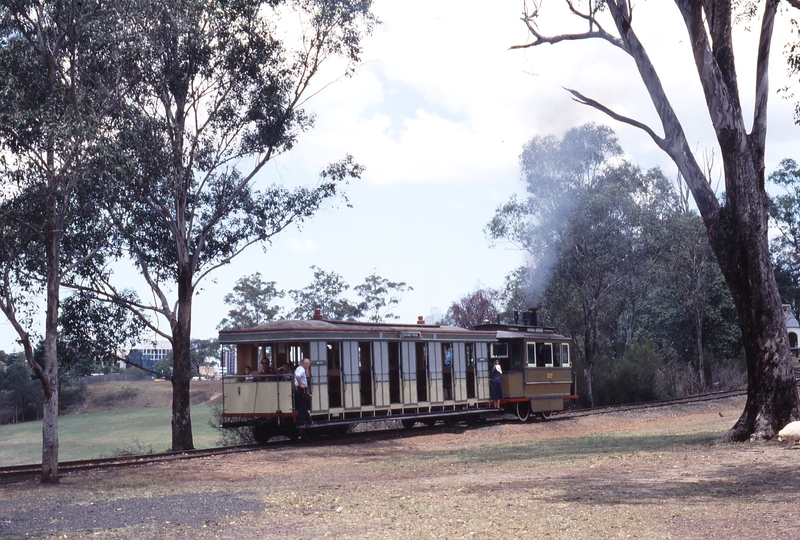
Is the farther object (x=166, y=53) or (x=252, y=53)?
(x=252, y=53)

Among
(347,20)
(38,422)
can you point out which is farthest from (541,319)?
(38,422)

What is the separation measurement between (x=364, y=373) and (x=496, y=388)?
19.0ft

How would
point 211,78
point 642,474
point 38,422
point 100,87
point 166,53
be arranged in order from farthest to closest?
1. point 38,422
2. point 211,78
3. point 166,53
4. point 100,87
5. point 642,474

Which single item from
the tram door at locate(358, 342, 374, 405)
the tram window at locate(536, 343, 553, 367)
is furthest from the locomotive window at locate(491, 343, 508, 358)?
the tram door at locate(358, 342, 374, 405)

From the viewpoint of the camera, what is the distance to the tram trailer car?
2159cm

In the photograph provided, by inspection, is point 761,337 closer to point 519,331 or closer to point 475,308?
point 519,331

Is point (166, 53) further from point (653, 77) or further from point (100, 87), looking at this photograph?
point (653, 77)

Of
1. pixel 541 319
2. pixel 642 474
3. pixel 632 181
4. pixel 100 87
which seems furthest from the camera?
pixel 632 181

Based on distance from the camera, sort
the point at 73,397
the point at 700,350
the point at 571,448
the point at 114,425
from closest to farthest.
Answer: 1. the point at 571,448
2. the point at 700,350
3. the point at 114,425
4. the point at 73,397

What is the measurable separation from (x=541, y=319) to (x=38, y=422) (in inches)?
1479

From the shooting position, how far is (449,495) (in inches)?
441

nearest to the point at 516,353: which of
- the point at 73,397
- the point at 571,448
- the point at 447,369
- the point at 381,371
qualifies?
the point at 447,369

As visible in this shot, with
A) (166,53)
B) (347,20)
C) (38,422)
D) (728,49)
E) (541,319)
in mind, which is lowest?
(38,422)

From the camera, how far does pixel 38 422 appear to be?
204 feet
